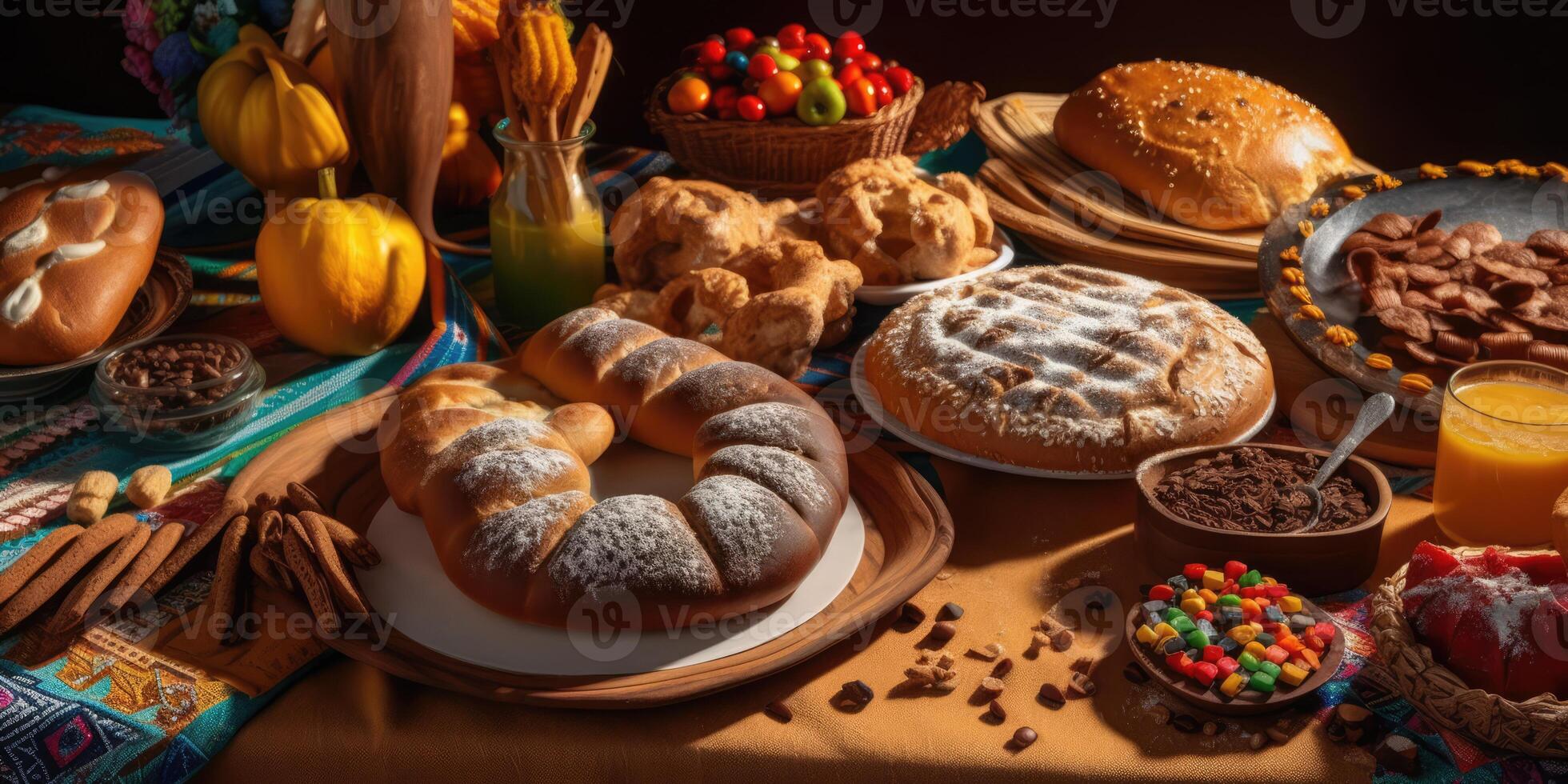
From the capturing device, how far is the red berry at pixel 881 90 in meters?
2.22

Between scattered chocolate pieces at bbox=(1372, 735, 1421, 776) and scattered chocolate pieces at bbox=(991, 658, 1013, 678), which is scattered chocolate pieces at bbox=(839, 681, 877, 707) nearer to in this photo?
scattered chocolate pieces at bbox=(991, 658, 1013, 678)

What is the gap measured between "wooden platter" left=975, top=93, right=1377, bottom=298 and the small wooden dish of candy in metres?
0.82

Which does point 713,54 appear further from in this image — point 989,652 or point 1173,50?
point 989,652

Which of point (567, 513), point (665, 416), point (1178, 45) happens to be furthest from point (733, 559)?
point (1178, 45)

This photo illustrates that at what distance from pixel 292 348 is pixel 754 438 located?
809 mm

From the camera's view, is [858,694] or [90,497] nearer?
[858,694]

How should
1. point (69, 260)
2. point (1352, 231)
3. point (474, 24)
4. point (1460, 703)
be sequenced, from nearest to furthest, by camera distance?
point (1460, 703)
point (69, 260)
point (1352, 231)
point (474, 24)

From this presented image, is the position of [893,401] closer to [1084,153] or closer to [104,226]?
[1084,153]

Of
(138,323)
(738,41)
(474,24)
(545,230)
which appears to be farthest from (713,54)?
(138,323)

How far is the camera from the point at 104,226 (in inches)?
64.8

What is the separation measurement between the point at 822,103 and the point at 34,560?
1396 mm

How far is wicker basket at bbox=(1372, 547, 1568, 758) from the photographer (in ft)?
3.30

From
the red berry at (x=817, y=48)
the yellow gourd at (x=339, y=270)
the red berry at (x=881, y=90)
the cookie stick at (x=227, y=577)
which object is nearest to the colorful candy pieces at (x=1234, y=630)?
the cookie stick at (x=227, y=577)

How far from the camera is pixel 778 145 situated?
219 cm
